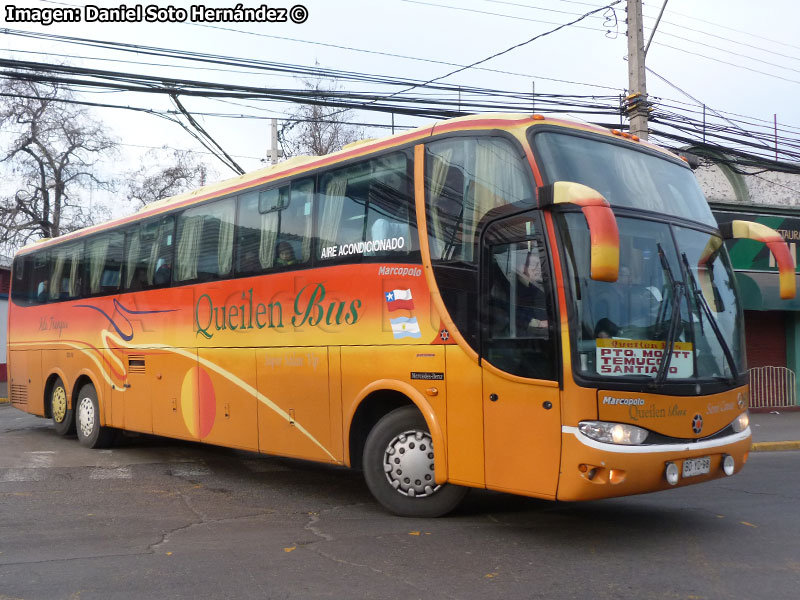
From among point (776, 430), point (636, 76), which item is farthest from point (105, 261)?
point (776, 430)

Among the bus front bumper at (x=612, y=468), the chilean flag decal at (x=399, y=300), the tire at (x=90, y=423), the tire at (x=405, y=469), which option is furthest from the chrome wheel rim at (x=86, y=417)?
the bus front bumper at (x=612, y=468)

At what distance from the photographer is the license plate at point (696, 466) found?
20.3ft

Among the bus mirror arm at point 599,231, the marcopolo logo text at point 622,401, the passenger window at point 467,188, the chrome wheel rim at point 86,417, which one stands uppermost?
the passenger window at point 467,188

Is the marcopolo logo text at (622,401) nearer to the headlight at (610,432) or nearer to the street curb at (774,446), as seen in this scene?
the headlight at (610,432)

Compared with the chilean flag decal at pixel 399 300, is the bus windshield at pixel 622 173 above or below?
above

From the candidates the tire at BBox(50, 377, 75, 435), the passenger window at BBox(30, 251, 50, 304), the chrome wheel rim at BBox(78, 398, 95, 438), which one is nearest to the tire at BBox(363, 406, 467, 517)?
the chrome wheel rim at BBox(78, 398, 95, 438)

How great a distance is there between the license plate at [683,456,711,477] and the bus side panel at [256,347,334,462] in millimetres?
3198

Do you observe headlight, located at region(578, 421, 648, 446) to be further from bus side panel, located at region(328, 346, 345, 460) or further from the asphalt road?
bus side panel, located at region(328, 346, 345, 460)

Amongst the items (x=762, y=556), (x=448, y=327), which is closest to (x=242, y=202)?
(x=448, y=327)

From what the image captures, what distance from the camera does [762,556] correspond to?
230 inches

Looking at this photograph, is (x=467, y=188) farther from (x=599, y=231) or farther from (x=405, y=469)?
(x=405, y=469)

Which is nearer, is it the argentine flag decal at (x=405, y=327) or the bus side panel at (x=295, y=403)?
the argentine flag decal at (x=405, y=327)

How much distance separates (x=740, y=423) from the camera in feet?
22.5

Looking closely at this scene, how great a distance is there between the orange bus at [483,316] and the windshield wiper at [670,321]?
0.08 ft
